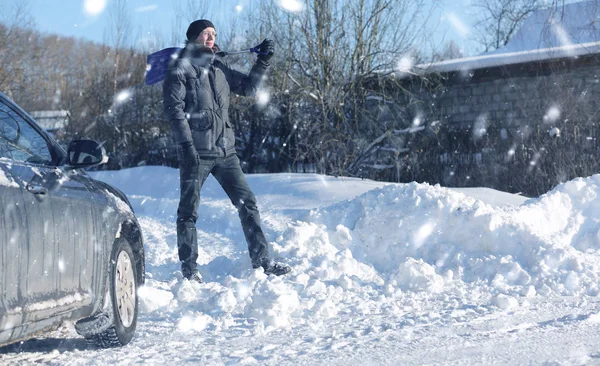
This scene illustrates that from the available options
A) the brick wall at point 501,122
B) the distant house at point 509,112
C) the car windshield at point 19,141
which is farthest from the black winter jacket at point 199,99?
the brick wall at point 501,122

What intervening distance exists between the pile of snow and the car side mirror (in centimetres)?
125

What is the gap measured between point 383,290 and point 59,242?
2789 mm

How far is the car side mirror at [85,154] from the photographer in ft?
12.7

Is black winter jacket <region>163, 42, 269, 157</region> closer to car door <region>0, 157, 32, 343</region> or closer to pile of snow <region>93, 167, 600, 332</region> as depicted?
pile of snow <region>93, 167, 600, 332</region>

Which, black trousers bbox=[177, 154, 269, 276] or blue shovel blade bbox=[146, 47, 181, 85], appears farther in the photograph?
blue shovel blade bbox=[146, 47, 181, 85]

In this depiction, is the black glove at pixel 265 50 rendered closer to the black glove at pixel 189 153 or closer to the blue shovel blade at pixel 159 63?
the blue shovel blade at pixel 159 63

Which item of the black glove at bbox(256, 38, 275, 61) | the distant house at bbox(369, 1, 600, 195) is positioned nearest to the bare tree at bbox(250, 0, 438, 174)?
the distant house at bbox(369, 1, 600, 195)

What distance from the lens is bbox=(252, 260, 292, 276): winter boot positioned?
18.9 feet

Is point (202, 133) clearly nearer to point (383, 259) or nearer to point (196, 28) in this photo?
point (196, 28)

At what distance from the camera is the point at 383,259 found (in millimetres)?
6562

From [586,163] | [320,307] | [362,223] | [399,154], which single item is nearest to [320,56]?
[399,154]

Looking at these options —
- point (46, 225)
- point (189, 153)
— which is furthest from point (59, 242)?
point (189, 153)

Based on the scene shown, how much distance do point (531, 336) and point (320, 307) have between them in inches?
55.4

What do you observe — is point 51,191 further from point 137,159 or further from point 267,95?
point 137,159
